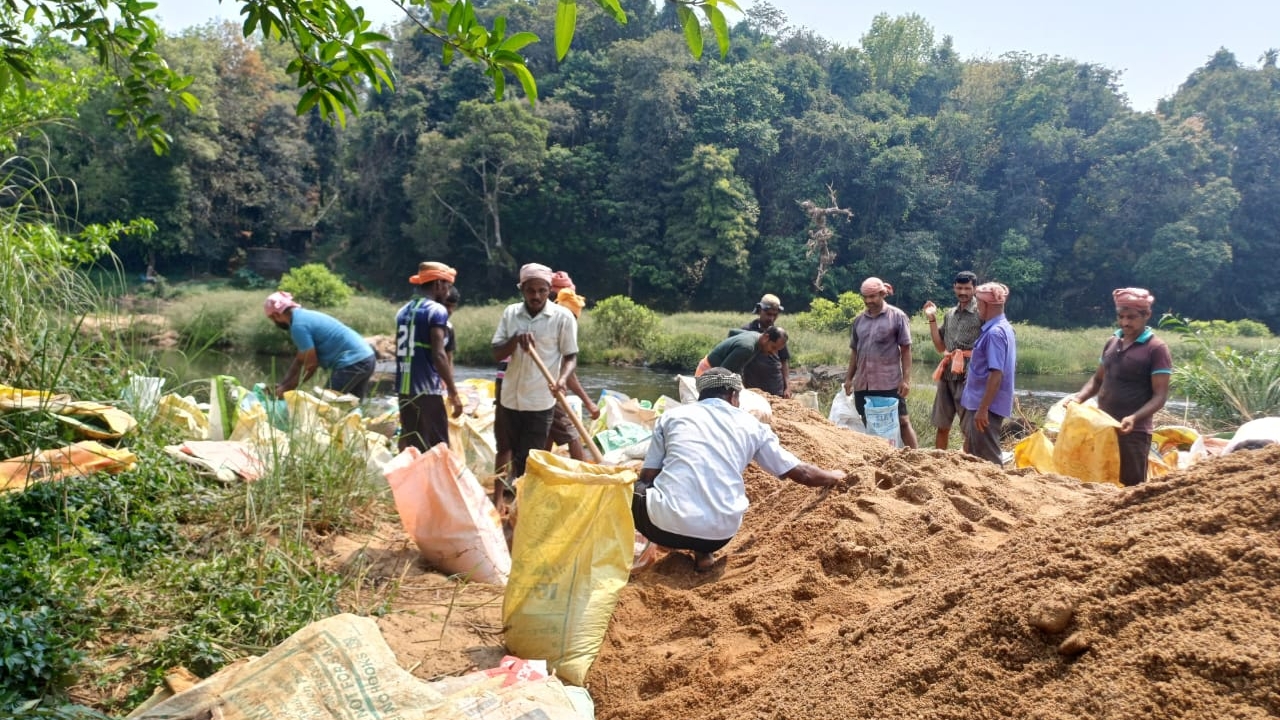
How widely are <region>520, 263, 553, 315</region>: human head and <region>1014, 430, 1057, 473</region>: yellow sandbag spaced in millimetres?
3131

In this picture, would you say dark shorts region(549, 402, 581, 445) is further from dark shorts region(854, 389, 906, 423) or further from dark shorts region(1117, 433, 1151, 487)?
dark shorts region(1117, 433, 1151, 487)

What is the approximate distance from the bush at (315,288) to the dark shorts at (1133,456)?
2491 cm

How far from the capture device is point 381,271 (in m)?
38.2

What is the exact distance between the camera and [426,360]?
4.91 meters

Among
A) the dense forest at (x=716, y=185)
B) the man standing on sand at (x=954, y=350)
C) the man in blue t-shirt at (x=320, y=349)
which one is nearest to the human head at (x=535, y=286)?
the man in blue t-shirt at (x=320, y=349)

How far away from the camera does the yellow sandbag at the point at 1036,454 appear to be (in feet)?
17.4

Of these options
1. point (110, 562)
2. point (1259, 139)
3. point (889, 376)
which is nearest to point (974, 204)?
point (1259, 139)

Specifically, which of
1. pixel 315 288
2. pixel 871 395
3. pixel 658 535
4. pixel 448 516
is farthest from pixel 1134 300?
pixel 315 288

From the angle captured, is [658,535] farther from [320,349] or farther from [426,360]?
[320,349]

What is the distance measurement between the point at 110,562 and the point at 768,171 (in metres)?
35.4

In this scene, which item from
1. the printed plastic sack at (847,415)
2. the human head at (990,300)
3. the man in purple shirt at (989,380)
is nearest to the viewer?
the man in purple shirt at (989,380)

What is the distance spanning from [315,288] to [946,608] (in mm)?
26794

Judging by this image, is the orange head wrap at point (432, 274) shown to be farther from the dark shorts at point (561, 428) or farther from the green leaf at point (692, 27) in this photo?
the green leaf at point (692, 27)

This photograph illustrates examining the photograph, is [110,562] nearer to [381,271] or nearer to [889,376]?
[889,376]
